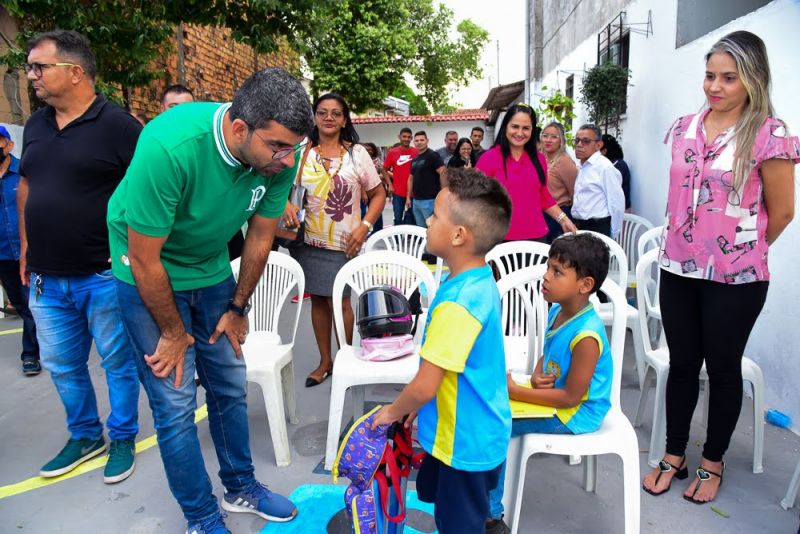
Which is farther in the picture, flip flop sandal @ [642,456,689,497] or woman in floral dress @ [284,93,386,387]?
woman in floral dress @ [284,93,386,387]

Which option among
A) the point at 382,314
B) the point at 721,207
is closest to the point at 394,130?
the point at 382,314

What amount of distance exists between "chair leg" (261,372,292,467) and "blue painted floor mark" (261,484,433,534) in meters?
0.24

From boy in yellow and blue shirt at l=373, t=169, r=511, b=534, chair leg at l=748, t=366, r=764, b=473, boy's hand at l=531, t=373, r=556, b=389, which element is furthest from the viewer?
chair leg at l=748, t=366, r=764, b=473

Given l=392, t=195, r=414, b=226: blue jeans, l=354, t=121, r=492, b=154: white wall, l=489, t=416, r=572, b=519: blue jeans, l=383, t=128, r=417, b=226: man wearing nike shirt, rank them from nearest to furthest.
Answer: l=489, t=416, r=572, b=519: blue jeans
l=383, t=128, r=417, b=226: man wearing nike shirt
l=392, t=195, r=414, b=226: blue jeans
l=354, t=121, r=492, b=154: white wall

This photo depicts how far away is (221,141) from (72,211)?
4.06 feet

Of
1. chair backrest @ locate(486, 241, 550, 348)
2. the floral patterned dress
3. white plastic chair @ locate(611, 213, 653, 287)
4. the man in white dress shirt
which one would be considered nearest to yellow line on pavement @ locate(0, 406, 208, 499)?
the floral patterned dress

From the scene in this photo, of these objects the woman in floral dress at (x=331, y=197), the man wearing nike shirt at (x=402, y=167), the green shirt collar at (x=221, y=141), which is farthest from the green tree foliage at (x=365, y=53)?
the green shirt collar at (x=221, y=141)

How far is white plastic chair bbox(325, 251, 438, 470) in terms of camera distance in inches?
105

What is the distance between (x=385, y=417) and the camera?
168 centimetres

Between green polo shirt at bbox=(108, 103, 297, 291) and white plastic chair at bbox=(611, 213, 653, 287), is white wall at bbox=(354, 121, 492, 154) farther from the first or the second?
green polo shirt at bbox=(108, 103, 297, 291)

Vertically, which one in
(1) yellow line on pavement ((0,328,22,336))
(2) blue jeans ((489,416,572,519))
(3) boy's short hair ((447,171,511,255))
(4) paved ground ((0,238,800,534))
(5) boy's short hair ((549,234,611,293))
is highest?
(3) boy's short hair ((447,171,511,255))

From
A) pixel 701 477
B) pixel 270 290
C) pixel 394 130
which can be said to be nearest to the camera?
pixel 701 477

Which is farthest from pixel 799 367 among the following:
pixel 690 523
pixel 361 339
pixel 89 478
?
pixel 89 478

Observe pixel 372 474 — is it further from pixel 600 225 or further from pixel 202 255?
pixel 600 225
